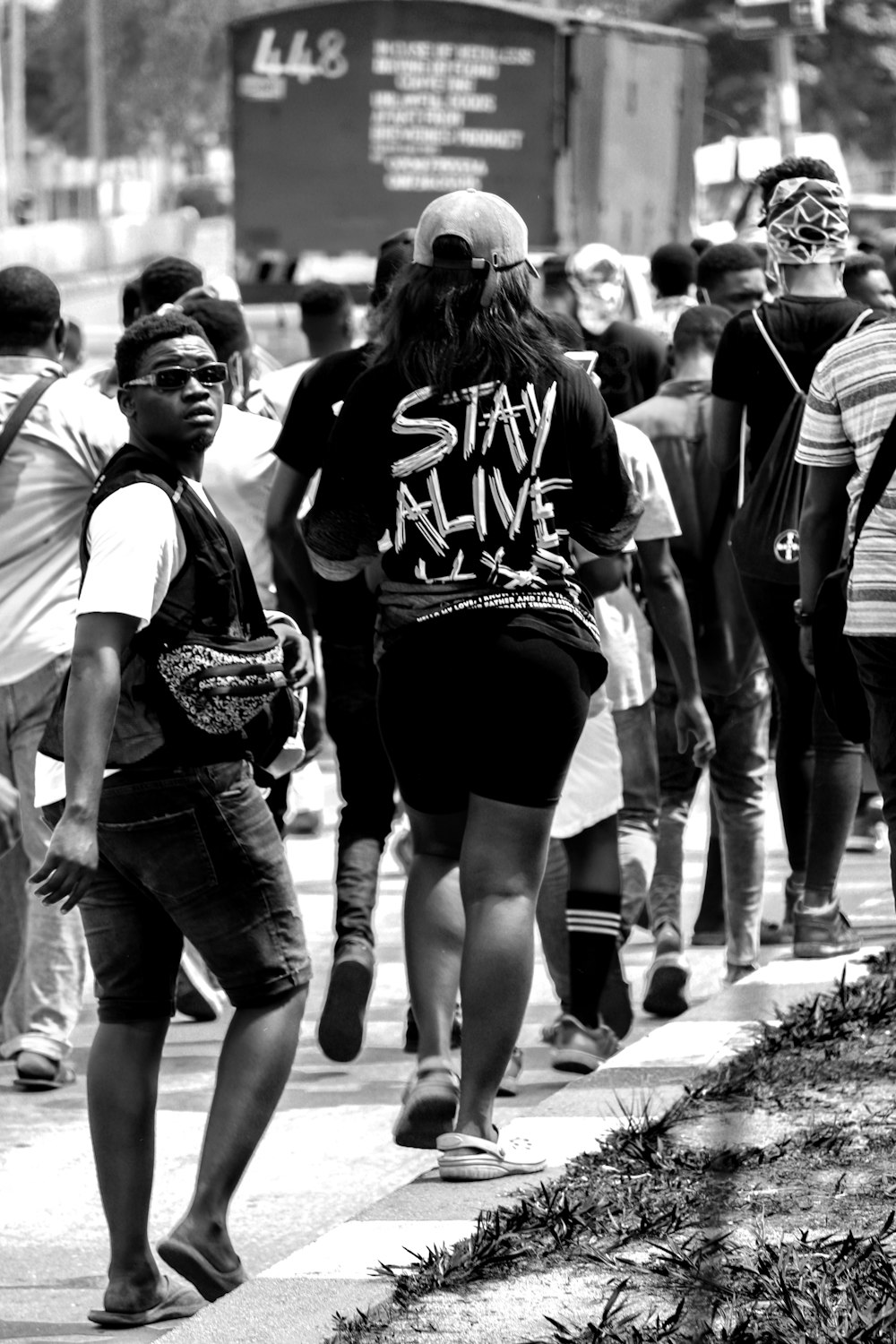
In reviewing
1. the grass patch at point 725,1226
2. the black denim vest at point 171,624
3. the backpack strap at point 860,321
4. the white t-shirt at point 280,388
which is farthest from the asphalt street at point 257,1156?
the backpack strap at point 860,321

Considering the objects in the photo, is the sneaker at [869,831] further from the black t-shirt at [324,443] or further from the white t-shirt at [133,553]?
the white t-shirt at [133,553]

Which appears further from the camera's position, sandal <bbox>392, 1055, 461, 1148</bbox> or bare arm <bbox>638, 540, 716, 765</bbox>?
bare arm <bbox>638, 540, 716, 765</bbox>

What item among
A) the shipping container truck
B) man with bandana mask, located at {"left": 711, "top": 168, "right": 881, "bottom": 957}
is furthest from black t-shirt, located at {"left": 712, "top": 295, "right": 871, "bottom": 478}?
the shipping container truck

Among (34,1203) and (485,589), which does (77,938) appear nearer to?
(34,1203)

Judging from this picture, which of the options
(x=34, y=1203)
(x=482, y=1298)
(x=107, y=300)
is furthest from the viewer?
(x=107, y=300)

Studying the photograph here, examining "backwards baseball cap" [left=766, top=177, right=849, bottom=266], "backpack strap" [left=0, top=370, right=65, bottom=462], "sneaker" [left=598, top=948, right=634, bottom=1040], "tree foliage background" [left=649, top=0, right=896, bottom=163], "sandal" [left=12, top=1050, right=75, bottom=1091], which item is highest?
"tree foliage background" [left=649, top=0, right=896, bottom=163]

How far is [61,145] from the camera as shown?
96688 mm

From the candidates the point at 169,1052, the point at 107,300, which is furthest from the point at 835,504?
the point at 107,300

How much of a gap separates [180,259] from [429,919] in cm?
404

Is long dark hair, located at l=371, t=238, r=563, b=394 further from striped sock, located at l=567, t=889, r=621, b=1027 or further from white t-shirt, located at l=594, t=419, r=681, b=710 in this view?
striped sock, located at l=567, t=889, r=621, b=1027

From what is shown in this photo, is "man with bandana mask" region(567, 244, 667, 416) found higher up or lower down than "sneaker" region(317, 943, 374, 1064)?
higher up

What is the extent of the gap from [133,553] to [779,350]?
A: 3.26m

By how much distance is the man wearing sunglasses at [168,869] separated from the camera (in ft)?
15.0

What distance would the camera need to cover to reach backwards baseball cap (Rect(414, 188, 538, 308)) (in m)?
4.86
